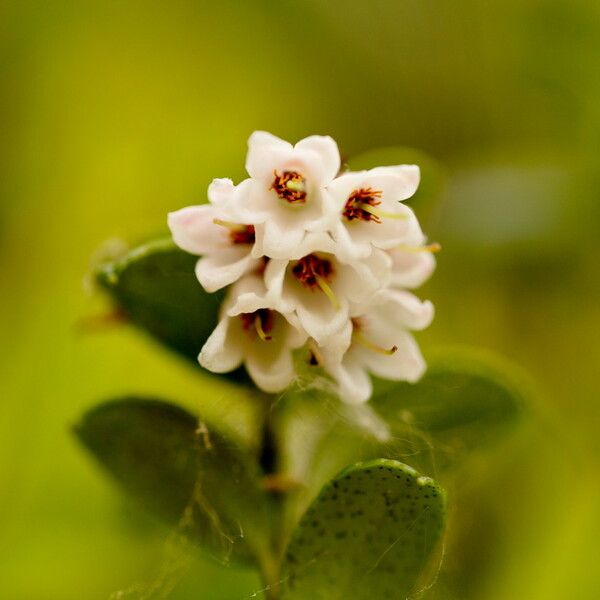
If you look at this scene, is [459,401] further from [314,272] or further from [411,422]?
[314,272]

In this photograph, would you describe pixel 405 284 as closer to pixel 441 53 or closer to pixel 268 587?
pixel 268 587

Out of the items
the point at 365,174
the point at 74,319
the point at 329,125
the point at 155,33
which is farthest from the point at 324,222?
the point at 155,33

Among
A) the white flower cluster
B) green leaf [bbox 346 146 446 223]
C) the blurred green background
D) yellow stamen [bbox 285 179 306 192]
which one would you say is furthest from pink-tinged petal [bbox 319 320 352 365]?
the blurred green background

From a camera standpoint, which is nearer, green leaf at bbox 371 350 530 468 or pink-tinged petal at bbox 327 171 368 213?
pink-tinged petal at bbox 327 171 368 213

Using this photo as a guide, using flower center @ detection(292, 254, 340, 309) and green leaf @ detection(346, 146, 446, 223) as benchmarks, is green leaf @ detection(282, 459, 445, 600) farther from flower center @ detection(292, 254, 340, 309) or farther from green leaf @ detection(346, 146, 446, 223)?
green leaf @ detection(346, 146, 446, 223)

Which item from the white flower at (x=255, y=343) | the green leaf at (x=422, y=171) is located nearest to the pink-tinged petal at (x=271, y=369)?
the white flower at (x=255, y=343)
